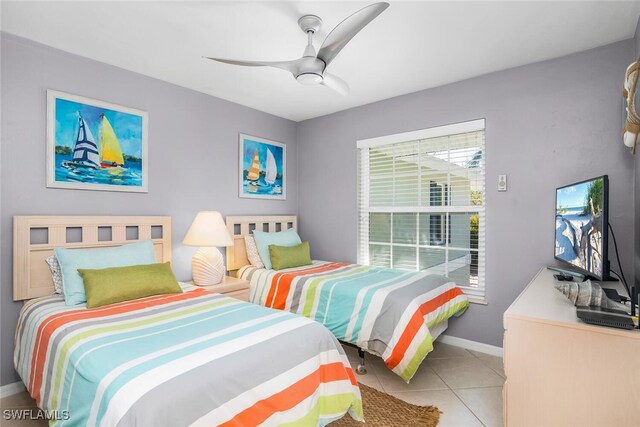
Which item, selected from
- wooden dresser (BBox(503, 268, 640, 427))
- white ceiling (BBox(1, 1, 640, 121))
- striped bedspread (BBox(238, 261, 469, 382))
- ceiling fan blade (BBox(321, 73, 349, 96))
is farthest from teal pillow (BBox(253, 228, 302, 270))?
wooden dresser (BBox(503, 268, 640, 427))

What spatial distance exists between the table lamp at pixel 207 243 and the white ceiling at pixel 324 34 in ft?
4.48

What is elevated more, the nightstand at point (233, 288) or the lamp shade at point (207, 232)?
the lamp shade at point (207, 232)

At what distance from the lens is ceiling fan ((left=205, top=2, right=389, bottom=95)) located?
163 cm

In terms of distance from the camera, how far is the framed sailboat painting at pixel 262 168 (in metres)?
3.87

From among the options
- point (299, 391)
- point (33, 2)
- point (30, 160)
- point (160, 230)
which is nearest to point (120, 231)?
point (160, 230)

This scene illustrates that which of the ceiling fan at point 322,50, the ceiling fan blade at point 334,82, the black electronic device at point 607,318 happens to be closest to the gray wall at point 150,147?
the ceiling fan at point 322,50

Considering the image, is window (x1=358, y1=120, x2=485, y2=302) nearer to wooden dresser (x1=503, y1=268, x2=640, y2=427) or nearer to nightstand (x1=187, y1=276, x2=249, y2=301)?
nightstand (x1=187, y1=276, x2=249, y2=301)

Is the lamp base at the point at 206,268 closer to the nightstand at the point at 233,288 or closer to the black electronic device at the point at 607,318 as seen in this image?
the nightstand at the point at 233,288

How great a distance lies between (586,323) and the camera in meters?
1.36

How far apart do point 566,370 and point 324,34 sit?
2.38m

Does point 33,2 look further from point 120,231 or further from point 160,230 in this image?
point 160,230

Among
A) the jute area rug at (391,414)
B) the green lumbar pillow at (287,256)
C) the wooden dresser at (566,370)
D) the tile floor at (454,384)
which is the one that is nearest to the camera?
the wooden dresser at (566,370)

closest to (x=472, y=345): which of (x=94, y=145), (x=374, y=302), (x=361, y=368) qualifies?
(x=361, y=368)

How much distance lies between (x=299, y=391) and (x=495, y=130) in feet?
9.07
